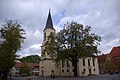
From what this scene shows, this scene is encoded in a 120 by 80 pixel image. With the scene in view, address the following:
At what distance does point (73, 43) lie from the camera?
5456 cm

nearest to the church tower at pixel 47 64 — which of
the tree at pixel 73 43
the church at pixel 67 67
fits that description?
the church at pixel 67 67

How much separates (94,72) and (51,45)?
1163 inches

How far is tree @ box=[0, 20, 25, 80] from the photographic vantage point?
38812mm

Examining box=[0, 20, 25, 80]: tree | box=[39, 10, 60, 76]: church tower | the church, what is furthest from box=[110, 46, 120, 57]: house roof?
box=[0, 20, 25, 80]: tree

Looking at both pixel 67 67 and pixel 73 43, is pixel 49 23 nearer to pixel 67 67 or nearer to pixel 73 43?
pixel 67 67

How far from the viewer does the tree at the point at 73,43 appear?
173ft

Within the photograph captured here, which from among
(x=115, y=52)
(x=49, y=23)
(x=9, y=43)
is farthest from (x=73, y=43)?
(x=115, y=52)

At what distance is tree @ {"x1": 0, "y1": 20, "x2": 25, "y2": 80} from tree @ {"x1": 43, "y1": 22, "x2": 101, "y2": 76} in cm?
1438

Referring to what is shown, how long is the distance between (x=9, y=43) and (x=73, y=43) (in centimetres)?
2023

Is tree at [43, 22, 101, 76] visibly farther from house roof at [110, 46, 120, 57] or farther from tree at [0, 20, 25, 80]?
house roof at [110, 46, 120, 57]

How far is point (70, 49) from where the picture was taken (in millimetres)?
53906

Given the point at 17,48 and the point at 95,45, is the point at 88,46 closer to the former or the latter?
the point at 95,45

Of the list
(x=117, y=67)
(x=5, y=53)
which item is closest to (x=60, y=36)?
(x=5, y=53)

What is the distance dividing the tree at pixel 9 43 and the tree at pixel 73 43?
1438cm
